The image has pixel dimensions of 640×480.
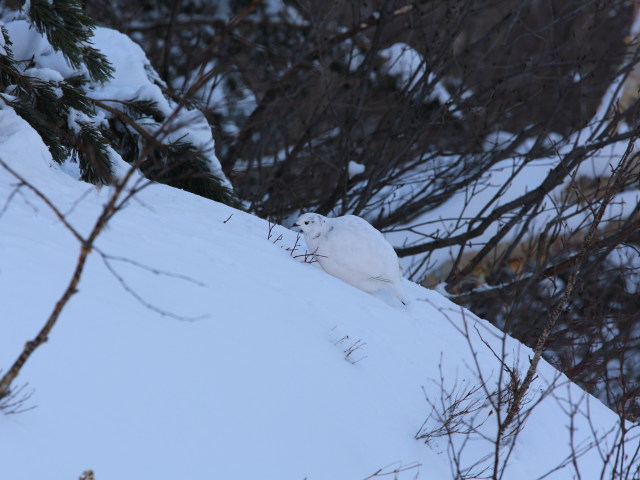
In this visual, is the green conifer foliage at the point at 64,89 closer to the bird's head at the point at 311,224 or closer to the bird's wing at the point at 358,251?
the bird's head at the point at 311,224

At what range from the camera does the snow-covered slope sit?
2.23 m

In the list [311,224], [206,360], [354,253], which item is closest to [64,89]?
[311,224]

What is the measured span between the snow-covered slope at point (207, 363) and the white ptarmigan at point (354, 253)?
0.11 metres

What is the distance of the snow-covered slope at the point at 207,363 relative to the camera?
7.30ft

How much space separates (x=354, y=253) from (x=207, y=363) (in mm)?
1617

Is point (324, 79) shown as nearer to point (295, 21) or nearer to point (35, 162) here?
point (295, 21)

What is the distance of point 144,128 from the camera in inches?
194

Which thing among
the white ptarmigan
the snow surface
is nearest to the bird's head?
the white ptarmigan

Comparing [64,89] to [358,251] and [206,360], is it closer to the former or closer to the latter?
[358,251]

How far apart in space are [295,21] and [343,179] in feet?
8.57

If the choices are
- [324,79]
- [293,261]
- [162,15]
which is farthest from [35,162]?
[162,15]

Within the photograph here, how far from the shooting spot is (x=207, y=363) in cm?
267

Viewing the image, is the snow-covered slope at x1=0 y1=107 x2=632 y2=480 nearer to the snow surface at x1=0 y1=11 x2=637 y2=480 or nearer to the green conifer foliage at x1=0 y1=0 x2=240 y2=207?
the snow surface at x1=0 y1=11 x2=637 y2=480

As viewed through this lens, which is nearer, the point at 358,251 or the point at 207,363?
the point at 207,363
